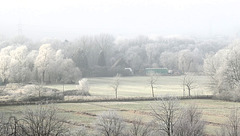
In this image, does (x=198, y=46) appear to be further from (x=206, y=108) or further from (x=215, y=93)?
(x=206, y=108)

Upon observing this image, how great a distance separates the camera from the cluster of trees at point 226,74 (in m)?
67.6

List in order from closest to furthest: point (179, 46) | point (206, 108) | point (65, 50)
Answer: point (206, 108) → point (65, 50) → point (179, 46)

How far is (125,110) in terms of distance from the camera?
5434cm

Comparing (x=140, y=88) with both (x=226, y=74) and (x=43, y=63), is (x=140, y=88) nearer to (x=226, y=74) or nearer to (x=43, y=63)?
(x=226, y=74)

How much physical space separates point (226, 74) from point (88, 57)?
67.6m

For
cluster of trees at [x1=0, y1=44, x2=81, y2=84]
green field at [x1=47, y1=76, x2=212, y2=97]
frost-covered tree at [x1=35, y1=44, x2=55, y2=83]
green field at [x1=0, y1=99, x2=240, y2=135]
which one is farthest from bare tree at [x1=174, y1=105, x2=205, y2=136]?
frost-covered tree at [x1=35, y1=44, x2=55, y2=83]

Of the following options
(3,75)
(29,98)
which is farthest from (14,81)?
(29,98)

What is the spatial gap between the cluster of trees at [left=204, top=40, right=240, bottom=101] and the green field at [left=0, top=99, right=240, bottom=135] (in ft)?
11.5

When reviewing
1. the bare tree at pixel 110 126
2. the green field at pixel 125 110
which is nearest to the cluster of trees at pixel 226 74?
the green field at pixel 125 110

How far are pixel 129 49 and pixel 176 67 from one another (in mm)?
24594

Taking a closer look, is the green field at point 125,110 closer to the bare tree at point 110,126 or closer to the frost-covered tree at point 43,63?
the bare tree at point 110,126

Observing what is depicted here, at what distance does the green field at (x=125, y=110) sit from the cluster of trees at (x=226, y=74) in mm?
3511

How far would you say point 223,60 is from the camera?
238 ft

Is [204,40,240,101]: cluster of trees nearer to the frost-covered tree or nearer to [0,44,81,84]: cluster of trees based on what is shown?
[0,44,81,84]: cluster of trees
